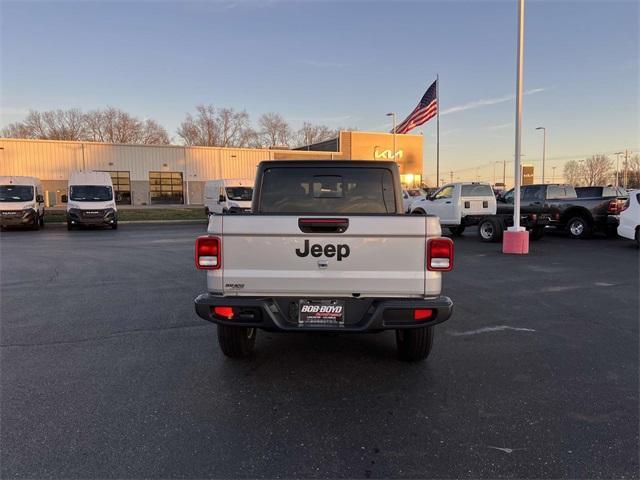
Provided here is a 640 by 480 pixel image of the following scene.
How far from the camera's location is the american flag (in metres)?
26.1

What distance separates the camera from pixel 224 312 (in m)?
3.69

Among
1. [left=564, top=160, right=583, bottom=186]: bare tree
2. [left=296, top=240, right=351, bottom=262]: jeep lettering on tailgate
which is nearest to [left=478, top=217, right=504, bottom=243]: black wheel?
[left=296, top=240, right=351, bottom=262]: jeep lettering on tailgate

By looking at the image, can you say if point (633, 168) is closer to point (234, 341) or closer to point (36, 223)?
point (36, 223)

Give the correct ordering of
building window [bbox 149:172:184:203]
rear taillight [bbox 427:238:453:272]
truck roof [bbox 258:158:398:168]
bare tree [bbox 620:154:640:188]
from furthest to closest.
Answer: bare tree [bbox 620:154:640:188], building window [bbox 149:172:184:203], truck roof [bbox 258:158:398:168], rear taillight [bbox 427:238:453:272]

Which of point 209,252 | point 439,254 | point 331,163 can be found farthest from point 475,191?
point 209,252

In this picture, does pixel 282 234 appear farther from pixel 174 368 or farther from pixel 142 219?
pixel 142 219

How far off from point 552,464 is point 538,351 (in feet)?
7.02

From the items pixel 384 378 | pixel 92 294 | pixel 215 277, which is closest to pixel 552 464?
pixel 384 378

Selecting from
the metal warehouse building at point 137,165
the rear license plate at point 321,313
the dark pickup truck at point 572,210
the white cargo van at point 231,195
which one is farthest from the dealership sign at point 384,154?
the rear license plate at point 321,313

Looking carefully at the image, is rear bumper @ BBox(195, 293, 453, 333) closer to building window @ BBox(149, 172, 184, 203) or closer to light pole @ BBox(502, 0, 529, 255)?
light pole @ BBox(502, 0, 529, 255)

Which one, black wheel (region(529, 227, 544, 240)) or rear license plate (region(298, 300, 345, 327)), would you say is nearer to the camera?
rear license plate (region(298, 300, 345, 327))

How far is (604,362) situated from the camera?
14.1ft

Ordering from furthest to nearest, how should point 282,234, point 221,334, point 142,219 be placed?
point 142,219 → point 221,334 → point 282,234

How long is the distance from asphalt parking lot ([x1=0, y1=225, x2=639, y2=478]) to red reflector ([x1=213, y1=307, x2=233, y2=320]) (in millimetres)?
611
